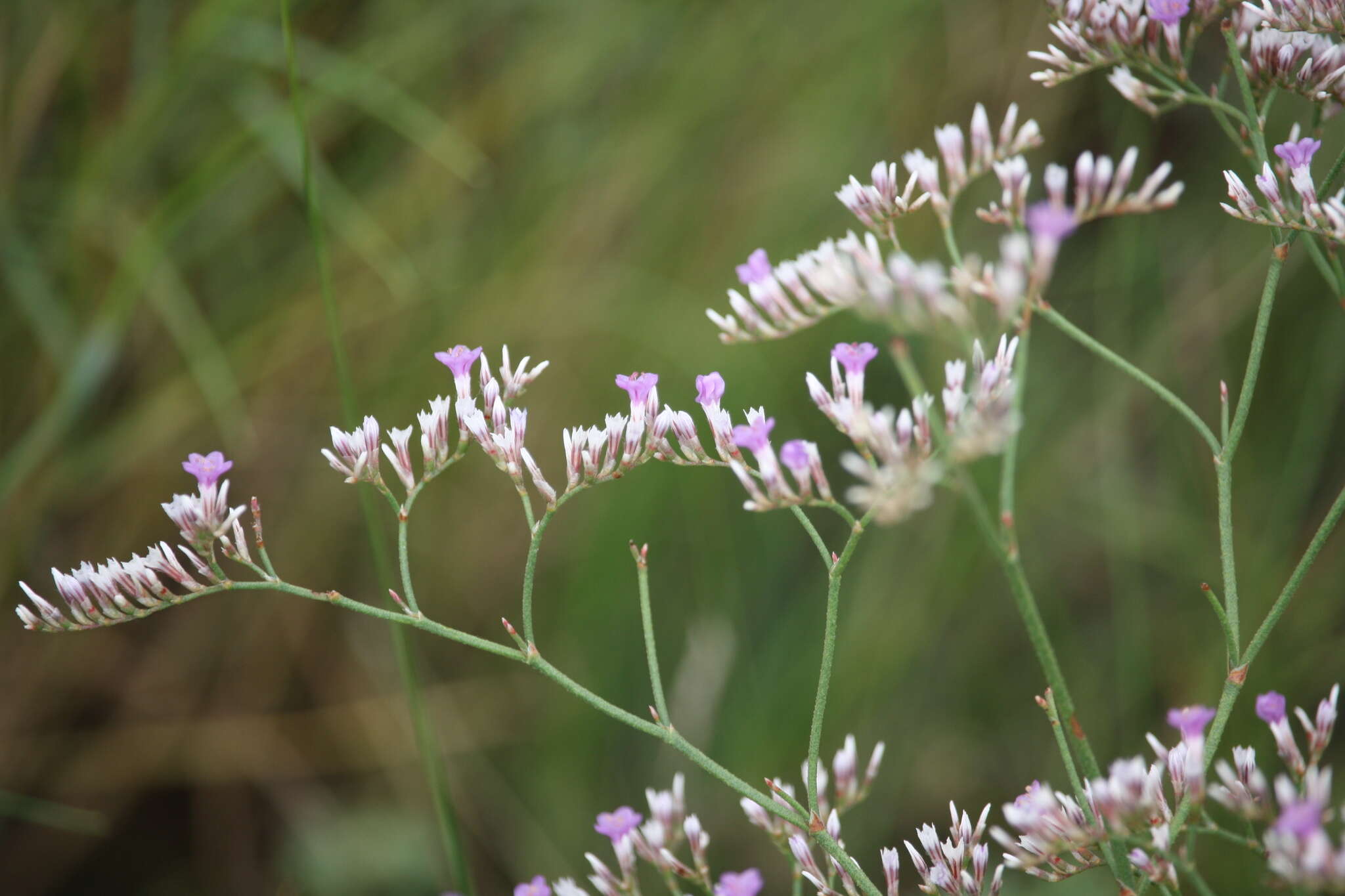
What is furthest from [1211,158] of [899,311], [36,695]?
[36,695]

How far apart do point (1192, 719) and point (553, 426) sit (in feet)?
5.85

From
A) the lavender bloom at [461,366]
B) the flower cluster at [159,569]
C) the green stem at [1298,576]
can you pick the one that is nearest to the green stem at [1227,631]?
the green stem at [1298,576]

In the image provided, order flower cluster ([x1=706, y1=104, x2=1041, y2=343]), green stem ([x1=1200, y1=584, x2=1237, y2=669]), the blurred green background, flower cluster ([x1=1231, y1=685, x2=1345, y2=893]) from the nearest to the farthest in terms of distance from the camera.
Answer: flower cluster ([x1=1231, y1=685, x2=1345, y2=893]), flower cluster ([x1=706, y1=104, x2=1041, y2=343]), green stem ([x1=1200, y1=584, x2=1237, y2=669]), the blurred green background

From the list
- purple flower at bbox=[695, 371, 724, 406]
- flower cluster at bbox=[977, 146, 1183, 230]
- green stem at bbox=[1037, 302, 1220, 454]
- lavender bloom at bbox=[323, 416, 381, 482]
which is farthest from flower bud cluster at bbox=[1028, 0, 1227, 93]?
lavender bloom at bbox=[323, 416, 381, 482]

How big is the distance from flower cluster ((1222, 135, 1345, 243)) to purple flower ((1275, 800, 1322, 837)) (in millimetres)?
388

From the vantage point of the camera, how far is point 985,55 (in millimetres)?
2281

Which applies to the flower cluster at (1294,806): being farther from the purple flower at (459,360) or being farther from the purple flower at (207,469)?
the purple flower at (207,469)

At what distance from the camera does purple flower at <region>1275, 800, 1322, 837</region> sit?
1.82 feet

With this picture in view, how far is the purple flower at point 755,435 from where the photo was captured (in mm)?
789

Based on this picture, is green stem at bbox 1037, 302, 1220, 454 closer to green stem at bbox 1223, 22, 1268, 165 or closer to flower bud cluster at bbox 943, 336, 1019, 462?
flower bud cluster at bbox 943, 336, 1019, 462

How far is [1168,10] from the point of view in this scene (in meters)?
0.86

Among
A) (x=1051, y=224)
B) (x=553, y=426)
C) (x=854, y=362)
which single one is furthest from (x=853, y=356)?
(x=553, y=426)

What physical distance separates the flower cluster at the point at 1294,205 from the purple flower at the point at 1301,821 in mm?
388

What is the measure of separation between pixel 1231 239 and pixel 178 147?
2076 mm
